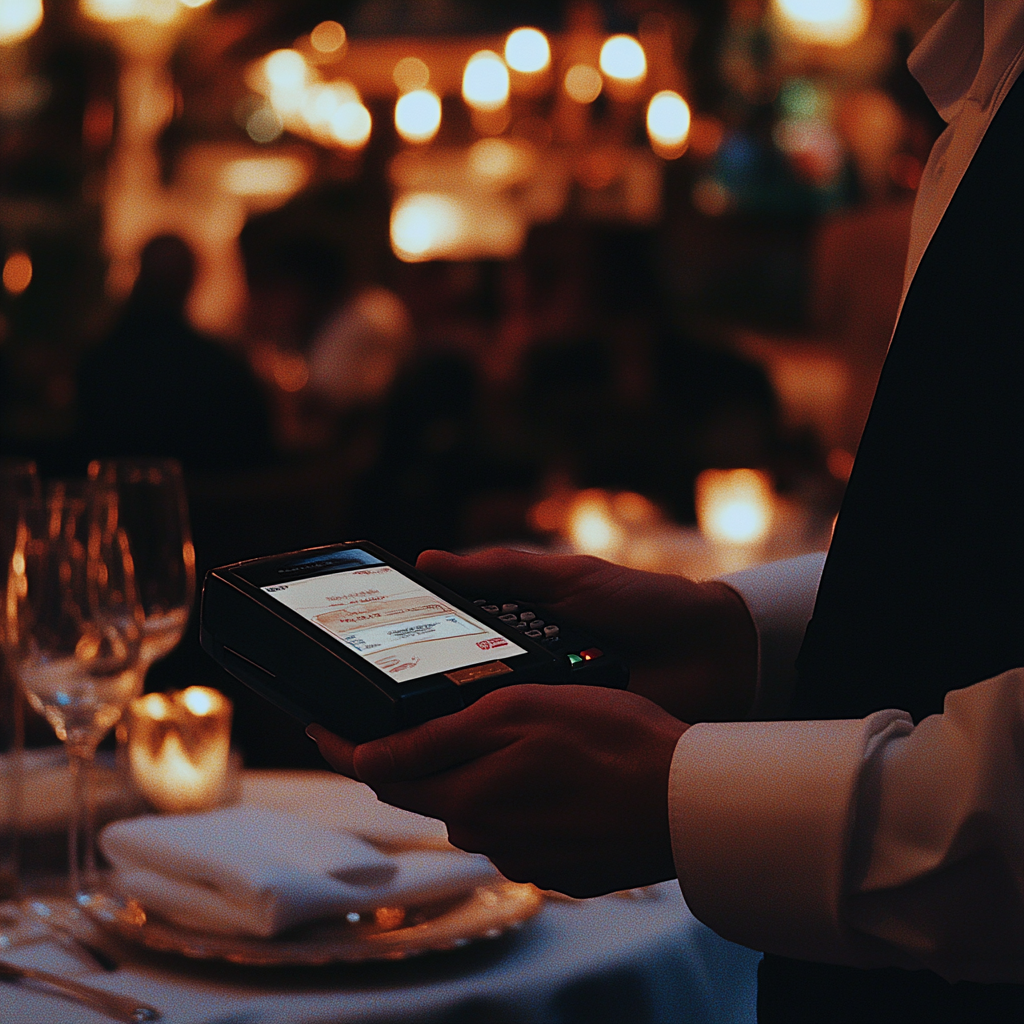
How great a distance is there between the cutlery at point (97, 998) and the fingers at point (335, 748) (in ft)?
0.73

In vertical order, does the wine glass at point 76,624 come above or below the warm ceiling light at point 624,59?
below

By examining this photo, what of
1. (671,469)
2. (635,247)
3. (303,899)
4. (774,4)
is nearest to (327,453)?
(671,469)

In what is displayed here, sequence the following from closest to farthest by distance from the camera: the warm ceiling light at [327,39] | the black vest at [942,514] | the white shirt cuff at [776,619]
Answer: the black vest at [942,514] → the white shirt cuff at [776,619] → the warm ceiling light at [327,39]

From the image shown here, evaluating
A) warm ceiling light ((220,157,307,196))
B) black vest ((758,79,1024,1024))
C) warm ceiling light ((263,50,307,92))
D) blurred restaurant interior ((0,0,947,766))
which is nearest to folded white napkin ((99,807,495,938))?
black vest ((758,79,1024,1024))

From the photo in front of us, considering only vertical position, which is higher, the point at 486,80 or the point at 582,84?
the point at 582,84

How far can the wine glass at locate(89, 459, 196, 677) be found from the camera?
3.53 feet

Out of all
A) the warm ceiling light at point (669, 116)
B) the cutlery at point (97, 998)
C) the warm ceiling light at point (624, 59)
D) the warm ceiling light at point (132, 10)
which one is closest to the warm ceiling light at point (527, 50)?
the warm ceiling light at point (624, 59)

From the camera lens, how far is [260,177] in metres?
9.60

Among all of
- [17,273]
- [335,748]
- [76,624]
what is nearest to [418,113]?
[17,273]

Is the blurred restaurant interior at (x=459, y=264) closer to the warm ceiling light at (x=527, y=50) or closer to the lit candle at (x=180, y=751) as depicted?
the warm ceiling light at (x=527, y=50)

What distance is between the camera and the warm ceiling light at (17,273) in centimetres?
720

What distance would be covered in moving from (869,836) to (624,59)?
18.9ft

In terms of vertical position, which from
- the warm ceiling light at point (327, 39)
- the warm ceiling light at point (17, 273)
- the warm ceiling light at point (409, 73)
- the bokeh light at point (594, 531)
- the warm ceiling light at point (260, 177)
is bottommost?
the bokeh light at point (594, 531)

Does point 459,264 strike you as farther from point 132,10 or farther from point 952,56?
point 952,56
